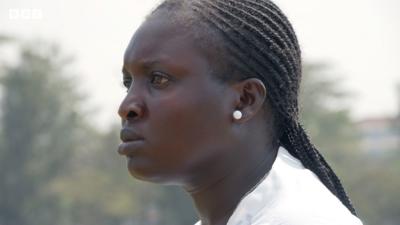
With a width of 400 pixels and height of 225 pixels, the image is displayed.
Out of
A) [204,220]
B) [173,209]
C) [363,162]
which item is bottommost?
[363,162]

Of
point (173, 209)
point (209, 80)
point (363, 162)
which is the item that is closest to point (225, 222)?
point (209, 80)

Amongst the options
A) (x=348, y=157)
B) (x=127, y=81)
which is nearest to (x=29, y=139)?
(x=348, y=157)

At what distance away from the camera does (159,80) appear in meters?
2.95

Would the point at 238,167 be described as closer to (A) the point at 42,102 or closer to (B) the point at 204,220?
(B) the point at 204,220

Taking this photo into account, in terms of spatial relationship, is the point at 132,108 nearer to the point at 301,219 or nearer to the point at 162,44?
the point at 162,44

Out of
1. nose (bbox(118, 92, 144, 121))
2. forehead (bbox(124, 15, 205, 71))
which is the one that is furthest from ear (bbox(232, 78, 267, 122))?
nose (bbox(118, 92, 144, 121))

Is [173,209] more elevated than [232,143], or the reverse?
[232,143]

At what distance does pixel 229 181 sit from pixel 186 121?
0.19m

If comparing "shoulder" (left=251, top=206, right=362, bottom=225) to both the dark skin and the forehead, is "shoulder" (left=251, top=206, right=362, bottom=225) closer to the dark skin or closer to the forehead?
the dark skin

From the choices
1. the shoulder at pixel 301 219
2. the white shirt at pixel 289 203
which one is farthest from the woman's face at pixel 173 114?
the shoulder at pixel 301 219

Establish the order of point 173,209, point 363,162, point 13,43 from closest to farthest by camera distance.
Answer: point 173,209 < point 13,43 < point 363,162

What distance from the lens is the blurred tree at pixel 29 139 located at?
43938mm

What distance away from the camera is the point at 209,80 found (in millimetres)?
2959

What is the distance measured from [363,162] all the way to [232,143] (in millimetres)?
48112
